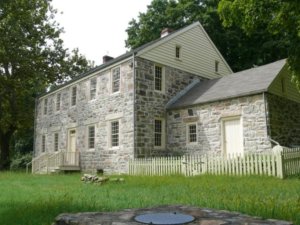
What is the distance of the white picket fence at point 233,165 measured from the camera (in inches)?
512

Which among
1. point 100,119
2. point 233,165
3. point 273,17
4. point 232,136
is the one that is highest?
point 273,17

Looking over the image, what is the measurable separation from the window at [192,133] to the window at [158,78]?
10.2 ft

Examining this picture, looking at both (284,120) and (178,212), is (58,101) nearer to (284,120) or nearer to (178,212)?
(284,120)

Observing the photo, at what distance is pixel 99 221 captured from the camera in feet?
14.7

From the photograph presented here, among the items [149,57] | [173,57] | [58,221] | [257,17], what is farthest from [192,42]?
[58,221]

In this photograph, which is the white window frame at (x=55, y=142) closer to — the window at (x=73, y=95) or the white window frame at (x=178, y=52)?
the window at (x=73, y=95)

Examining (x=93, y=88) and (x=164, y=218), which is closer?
(x=164, y=218)

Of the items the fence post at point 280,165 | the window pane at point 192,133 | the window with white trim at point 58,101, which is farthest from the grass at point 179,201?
the window with white trim at point 58,101

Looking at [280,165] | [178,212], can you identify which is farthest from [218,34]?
[178,212]

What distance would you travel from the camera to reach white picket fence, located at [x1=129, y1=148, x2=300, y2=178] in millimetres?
13016

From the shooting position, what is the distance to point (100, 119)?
2247cm

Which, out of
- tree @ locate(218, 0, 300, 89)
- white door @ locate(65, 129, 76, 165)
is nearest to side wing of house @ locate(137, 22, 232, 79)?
tree @ locate(218, 0, 300, 89)

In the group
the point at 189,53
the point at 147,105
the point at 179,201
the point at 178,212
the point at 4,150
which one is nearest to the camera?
the point at 178,212

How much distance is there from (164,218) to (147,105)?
15.8 metres
